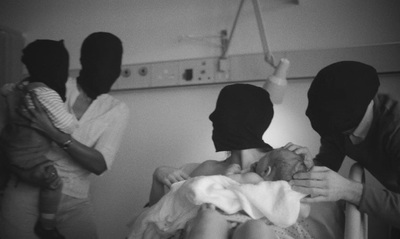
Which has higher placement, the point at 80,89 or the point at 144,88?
the point at 80,89

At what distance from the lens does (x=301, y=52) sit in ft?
8.16

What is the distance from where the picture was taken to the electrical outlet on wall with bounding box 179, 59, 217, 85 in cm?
269

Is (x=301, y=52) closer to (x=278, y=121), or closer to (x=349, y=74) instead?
(x=278, y=121)

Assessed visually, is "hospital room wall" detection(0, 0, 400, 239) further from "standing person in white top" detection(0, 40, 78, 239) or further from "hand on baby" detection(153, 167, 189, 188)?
"standing person in white top" detection(0, 40, 78, 239)

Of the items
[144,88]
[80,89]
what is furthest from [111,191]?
[80,89]

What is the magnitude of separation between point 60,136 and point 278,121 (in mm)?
1537

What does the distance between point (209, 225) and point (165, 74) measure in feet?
6.21

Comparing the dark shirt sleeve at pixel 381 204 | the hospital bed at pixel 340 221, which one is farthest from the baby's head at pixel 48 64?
the dark shirt sleeve at pixel 381 204

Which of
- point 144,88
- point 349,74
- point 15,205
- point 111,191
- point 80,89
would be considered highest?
point 349,74

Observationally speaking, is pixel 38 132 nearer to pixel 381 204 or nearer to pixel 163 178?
pixel 163 178

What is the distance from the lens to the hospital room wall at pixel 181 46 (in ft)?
8.14

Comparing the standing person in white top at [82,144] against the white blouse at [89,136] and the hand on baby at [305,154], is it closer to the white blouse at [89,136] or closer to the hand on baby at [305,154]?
the white blouse at [89,136]

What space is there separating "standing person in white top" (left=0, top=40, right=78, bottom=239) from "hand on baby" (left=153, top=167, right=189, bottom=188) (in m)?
0.48

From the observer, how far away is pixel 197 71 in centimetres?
272
